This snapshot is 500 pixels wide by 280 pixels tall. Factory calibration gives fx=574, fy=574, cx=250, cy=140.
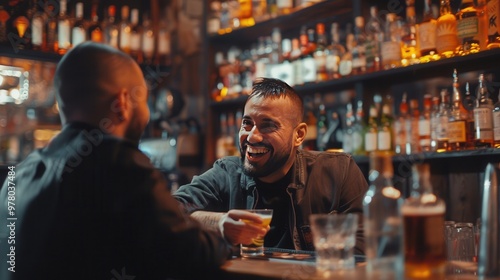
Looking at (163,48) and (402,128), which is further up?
(163,48)

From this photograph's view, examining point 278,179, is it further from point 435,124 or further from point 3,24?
point 3,24

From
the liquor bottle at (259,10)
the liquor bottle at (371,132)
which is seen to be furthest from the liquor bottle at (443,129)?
the liquor bottle at (259,10)

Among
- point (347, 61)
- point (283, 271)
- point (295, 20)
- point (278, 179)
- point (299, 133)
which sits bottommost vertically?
point (283, 271)

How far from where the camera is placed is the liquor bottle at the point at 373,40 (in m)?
2.96

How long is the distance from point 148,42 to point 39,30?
82cm

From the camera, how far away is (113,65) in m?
1.47

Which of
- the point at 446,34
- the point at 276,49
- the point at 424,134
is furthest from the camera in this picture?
the point at 276,49

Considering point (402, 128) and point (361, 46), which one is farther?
point (361, 46)

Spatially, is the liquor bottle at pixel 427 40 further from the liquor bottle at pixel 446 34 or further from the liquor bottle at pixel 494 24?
the liquor bottle at pixel 494 24

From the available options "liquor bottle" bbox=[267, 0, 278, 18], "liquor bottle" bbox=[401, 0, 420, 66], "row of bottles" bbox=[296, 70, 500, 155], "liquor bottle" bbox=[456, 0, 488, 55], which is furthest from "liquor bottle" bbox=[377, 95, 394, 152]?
"liquor bottle" bbox=[267, 0, 278, 18]

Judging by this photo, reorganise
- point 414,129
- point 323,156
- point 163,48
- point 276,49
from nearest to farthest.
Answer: point 323,156
point 414,129
point 276,49
point 163,48

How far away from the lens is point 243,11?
12.4 ft

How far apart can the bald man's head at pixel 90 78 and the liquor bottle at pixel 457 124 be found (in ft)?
5.28

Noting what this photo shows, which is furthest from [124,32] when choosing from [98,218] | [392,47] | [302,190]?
[98,218]
